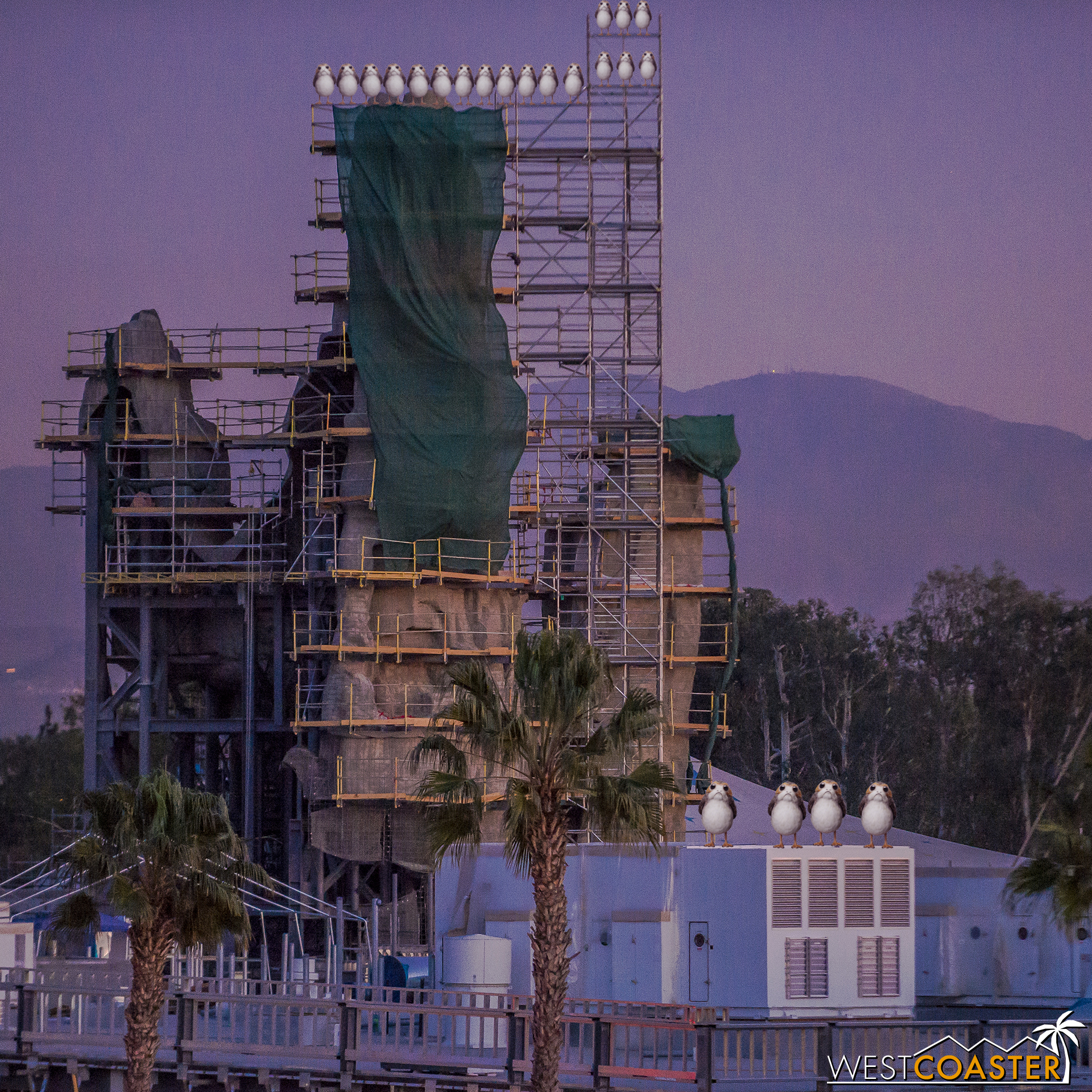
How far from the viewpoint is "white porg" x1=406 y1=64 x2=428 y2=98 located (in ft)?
193

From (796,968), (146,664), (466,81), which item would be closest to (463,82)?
(466,81)

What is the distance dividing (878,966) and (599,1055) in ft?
34.6

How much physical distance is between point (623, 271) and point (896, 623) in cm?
3505

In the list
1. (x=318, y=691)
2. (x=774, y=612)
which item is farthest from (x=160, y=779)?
(x=774, y=612)

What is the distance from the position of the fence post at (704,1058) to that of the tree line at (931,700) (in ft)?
150

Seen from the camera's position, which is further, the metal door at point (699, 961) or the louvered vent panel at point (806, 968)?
the metal door at point (699, 961)

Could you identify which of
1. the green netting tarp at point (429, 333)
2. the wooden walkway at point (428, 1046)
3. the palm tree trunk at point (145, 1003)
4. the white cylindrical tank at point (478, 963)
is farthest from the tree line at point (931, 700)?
the palm tree trunk at point (145, 1003)

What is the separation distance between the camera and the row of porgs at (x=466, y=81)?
5822 cm

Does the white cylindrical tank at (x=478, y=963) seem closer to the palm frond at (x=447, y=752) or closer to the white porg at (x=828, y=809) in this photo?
A: the white porg at (x=828, y=809)

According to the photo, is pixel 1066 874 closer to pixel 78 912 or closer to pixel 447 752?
pixel 447 752

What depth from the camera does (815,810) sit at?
38438 mm

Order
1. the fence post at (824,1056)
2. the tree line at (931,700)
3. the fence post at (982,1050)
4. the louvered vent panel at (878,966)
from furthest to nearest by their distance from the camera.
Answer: the tree line at (931,700) < the louvered vent panel at (878,966) < the fence post at (824,1056) < the fence post at (982,1050)

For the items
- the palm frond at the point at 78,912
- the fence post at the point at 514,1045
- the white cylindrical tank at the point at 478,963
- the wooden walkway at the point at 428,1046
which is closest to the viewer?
the wooden walkway at the point at 428,1046

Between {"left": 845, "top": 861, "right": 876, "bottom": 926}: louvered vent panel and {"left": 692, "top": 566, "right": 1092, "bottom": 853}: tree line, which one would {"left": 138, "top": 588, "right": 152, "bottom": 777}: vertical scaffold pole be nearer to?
{"left": 845, "top": 861, "right": 876, "bottom": 926}: louvered vent panel
